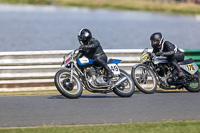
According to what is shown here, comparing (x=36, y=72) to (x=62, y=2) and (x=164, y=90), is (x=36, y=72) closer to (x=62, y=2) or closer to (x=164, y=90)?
(x=164, y=90)

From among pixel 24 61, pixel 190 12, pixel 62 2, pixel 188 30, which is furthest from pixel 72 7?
pixel 24 61

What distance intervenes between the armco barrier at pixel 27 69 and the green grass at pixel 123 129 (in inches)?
206

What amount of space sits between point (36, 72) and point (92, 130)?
18.6ft

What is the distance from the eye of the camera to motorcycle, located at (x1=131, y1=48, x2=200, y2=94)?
35.7ft

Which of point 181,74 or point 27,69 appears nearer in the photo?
point 181,74

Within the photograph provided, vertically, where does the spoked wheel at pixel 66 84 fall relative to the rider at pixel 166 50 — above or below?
below

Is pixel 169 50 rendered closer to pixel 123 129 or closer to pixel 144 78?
pixel 144 78

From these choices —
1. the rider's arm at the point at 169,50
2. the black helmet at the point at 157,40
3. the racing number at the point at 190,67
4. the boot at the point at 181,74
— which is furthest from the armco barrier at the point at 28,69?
the racing number at the point at 190,67

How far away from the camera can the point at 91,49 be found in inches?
403

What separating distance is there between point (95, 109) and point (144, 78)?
258 cm

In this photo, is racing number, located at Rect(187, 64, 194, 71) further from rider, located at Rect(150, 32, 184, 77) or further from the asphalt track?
the asphalt track

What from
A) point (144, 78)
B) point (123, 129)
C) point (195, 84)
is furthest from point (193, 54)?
point (123, 129)

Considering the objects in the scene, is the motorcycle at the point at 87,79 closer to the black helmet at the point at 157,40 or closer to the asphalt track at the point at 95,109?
the asphalt track at the point at 95,109

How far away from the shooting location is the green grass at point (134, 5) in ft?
275
